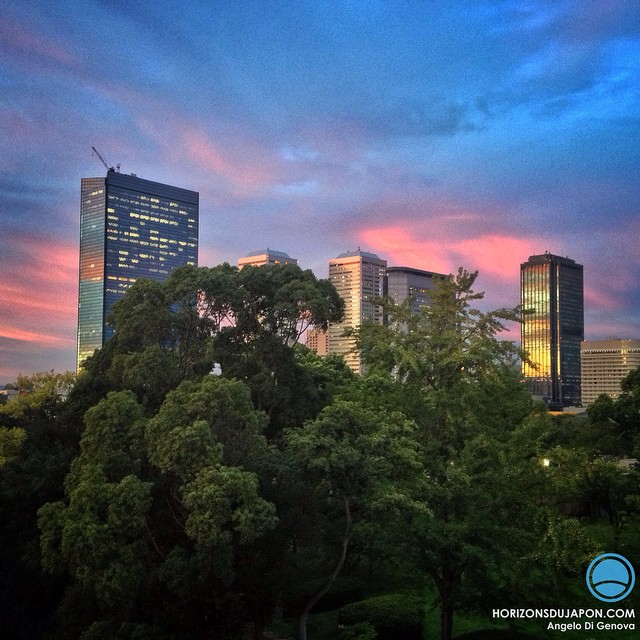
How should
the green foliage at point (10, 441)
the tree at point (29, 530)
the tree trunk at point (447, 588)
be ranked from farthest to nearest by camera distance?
the green foliage at point (10, 441)
the tree at point (29, 530)
the tree trunk at point (447, 588)

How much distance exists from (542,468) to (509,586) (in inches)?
153

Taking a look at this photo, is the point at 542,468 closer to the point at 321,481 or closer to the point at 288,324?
the point at 321,481

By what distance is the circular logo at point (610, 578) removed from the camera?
61.6 feet

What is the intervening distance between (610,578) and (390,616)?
6151 mm

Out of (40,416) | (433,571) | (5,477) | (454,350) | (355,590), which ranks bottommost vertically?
(355,590)

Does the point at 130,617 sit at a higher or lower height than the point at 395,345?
lower

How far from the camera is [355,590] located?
24641mm

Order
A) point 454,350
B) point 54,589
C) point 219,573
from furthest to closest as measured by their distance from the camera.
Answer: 1. point 454,350
2. point 54,589
3. point 219,573

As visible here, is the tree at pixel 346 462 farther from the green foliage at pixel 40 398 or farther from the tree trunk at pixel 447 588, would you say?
the green foliage at pixel 40 398

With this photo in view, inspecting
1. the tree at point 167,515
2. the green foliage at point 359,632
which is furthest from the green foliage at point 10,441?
the green foliage at point 359,632

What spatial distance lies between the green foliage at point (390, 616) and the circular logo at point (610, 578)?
500 centimetres

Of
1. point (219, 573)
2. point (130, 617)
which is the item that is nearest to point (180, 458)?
point (219, 573)

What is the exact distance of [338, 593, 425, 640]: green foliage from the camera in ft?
64.3

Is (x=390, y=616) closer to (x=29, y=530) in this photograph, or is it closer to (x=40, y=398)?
(x=29, y=530)
